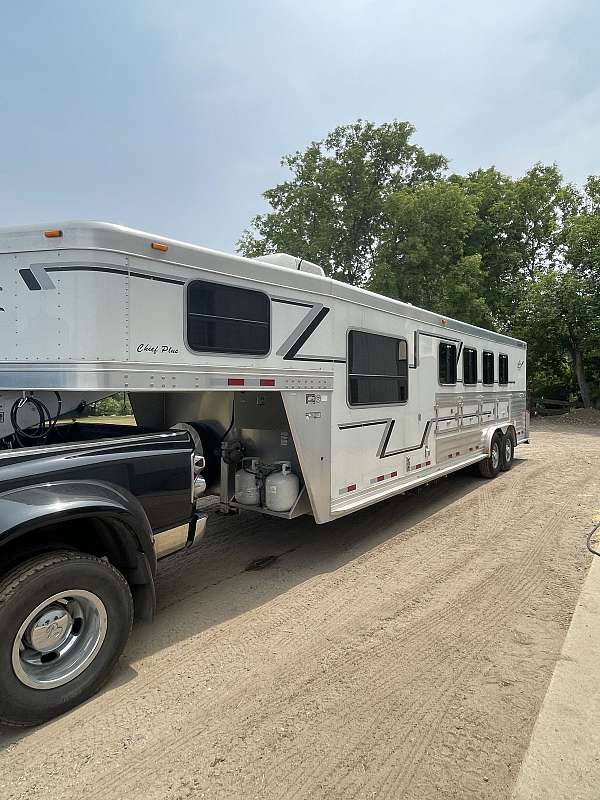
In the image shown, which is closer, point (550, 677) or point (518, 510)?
point (550, 677)

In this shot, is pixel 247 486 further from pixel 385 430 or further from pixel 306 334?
pixel 385 430

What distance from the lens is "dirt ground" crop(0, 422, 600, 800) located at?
233 centimetres

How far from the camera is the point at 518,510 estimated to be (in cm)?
695

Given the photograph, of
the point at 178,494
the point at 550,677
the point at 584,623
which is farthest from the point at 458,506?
the point at 178,494

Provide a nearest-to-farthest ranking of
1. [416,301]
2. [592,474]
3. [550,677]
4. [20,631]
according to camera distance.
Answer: [20,631]
[550,677]
[592,474]
[416,301]

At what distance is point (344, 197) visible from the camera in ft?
78.2

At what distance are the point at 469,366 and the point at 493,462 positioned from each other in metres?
2.24

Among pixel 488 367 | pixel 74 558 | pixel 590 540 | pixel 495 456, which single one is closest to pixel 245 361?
pixel 74 558

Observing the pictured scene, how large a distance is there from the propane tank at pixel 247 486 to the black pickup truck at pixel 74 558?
4.78ft

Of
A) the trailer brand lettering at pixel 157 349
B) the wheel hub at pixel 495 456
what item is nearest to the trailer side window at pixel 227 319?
the trailer brand lettering at pixel 157 349

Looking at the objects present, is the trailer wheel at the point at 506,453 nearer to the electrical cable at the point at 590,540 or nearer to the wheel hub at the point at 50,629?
the electrical cable at the point at 590,540

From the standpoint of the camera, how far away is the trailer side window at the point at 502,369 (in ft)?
31.9

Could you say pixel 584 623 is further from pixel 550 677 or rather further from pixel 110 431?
pixel 110 431

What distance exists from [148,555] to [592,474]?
920cm
